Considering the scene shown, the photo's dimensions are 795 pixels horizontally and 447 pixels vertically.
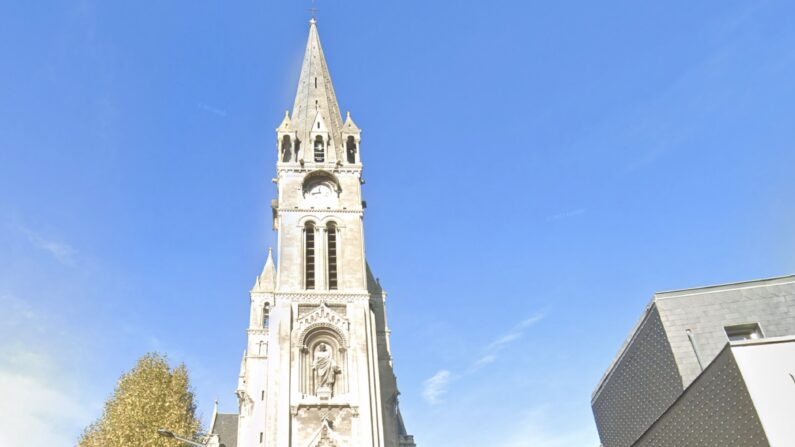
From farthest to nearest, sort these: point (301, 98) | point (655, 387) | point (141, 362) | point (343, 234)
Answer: point (301, 98), point (141, 362), point (343, 234), point (655, 387)

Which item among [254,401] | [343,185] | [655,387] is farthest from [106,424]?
[655,387]

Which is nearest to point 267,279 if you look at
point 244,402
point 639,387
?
point 244,402

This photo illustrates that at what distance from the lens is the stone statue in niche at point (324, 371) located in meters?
28.5

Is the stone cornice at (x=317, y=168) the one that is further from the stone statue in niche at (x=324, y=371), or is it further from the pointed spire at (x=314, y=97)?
the stone statue in niche at (x=324, y=371)

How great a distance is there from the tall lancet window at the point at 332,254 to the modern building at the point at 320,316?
0.06 metres

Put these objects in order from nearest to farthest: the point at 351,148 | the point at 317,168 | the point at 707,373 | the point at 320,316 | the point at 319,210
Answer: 1. the point at 707,373
2. the point at 320,316
3. the point at 319,210
4. the point at 317,168
5. the point at 351,148

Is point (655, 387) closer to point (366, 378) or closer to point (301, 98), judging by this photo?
point (366, 378)

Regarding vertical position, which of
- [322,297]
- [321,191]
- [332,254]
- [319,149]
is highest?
[319,149]

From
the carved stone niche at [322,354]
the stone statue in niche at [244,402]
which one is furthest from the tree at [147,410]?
the carved stone niche at [322,354]

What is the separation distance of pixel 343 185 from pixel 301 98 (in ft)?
29.7

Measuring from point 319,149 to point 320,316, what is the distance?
11.5 metres

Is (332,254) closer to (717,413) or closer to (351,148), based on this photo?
(351,148)

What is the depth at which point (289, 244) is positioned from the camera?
1289 inches

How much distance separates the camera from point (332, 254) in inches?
1318
